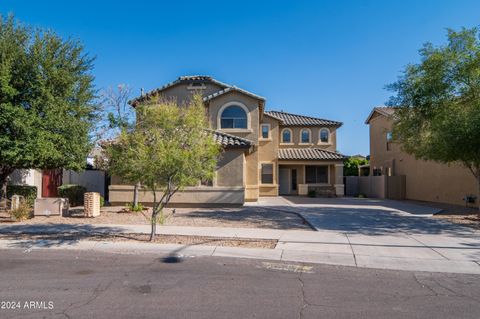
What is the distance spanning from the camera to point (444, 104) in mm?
16812

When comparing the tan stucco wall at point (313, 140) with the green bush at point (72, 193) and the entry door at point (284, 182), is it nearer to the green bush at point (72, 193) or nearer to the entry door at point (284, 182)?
the entry door at point (284, 182)

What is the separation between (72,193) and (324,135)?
21.3 metres

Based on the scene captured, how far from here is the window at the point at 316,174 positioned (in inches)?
1248

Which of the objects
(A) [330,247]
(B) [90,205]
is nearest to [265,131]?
(B) [90,205]

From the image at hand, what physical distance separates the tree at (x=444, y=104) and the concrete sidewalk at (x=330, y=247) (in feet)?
12.1

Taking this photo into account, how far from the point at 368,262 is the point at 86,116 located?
13.6m

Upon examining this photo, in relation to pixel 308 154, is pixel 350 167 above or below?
below

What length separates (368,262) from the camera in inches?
336

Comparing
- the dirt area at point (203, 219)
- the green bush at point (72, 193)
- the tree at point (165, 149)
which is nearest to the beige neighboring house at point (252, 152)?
the dirt area at point (203, 219)

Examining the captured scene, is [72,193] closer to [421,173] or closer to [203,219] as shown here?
[203,219]

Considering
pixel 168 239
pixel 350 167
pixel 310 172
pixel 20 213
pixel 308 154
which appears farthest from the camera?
pixel 350 167

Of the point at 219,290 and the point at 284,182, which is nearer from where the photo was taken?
the point at 219,290

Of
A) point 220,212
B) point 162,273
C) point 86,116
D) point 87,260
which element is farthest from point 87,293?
point 86,116

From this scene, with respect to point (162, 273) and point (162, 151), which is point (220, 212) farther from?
point (162, 273)
